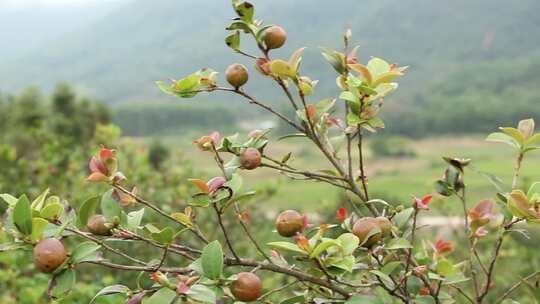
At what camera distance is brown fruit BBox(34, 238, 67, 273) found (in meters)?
0.90

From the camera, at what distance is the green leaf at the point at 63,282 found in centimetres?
92

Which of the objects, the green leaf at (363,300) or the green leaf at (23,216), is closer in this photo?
the green leaf at (23,216)

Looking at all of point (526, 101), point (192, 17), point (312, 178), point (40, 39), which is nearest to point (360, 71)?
point (312, 178)

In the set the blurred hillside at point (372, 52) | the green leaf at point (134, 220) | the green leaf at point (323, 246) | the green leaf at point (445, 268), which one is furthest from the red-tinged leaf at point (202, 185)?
the blurred hillside at point (372, 52)

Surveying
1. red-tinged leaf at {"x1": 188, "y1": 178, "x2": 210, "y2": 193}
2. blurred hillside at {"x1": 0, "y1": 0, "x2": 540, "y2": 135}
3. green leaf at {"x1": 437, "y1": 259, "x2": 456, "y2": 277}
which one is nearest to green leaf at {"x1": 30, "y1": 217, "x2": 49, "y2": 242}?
red-tinged leaf at {"x1": 188, "y1": 178, "x2": 210, "y2": 193}

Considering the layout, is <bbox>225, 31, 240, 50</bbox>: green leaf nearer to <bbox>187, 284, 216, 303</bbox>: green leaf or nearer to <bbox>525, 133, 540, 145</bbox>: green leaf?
<bbox>187, 284, 216, 303</bbox>: green leaf

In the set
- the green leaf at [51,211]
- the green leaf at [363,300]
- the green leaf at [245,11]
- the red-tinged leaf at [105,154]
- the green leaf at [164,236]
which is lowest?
the green leaf at [363,300]

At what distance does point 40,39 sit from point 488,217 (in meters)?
193

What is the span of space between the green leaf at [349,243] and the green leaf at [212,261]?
0.60ft

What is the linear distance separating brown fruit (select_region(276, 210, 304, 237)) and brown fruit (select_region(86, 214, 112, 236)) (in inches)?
10.8

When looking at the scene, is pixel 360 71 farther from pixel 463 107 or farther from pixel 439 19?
pixel 439 19

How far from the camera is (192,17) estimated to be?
124 metres

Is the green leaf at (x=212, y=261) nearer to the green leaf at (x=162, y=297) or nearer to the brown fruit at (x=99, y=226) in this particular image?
the green leaf at (x=162, y=297)

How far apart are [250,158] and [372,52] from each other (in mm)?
81750
